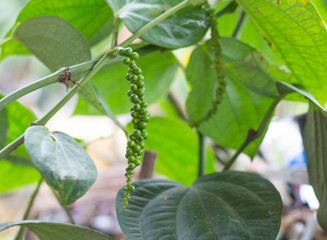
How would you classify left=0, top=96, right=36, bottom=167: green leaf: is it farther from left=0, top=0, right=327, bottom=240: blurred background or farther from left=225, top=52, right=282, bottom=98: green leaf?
left=225, top=52, right=282, bottom=98: green leaf

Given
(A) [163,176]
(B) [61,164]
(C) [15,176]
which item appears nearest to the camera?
(B) [61,164]

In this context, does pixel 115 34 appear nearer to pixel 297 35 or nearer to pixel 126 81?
pixel 297 35

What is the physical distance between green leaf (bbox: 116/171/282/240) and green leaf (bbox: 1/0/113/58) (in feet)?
0.86

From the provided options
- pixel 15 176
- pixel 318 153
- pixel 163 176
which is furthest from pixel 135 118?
pixel 163 176

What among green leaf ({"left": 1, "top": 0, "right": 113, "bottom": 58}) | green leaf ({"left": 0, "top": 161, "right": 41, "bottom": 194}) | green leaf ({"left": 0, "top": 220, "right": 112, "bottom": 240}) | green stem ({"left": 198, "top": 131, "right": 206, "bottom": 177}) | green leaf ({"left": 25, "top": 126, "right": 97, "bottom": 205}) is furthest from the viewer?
green leaf ({"left": 0, "top": 161, "right": 41, "bottom": 194})

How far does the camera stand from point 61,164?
293 millimetres

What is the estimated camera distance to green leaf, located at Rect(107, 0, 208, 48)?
44 cm

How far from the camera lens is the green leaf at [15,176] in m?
0.78

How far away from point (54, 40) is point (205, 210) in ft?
0.90

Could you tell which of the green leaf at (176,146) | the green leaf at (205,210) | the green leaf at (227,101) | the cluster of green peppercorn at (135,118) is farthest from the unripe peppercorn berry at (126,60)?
the green leaf at (176,146)

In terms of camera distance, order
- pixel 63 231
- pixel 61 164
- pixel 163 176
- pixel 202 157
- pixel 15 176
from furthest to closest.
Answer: pixel 163 176 → pixel 15 176 → pixel 202 157 → pixel 63 231 → pixel 61 164

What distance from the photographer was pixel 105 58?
406 mm

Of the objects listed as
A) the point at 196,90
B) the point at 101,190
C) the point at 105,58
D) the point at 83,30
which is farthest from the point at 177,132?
the point at 101,190

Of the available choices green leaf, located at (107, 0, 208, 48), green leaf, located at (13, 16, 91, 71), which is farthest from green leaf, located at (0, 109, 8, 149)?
green leaf, located at (107, 0, 208, 48)
